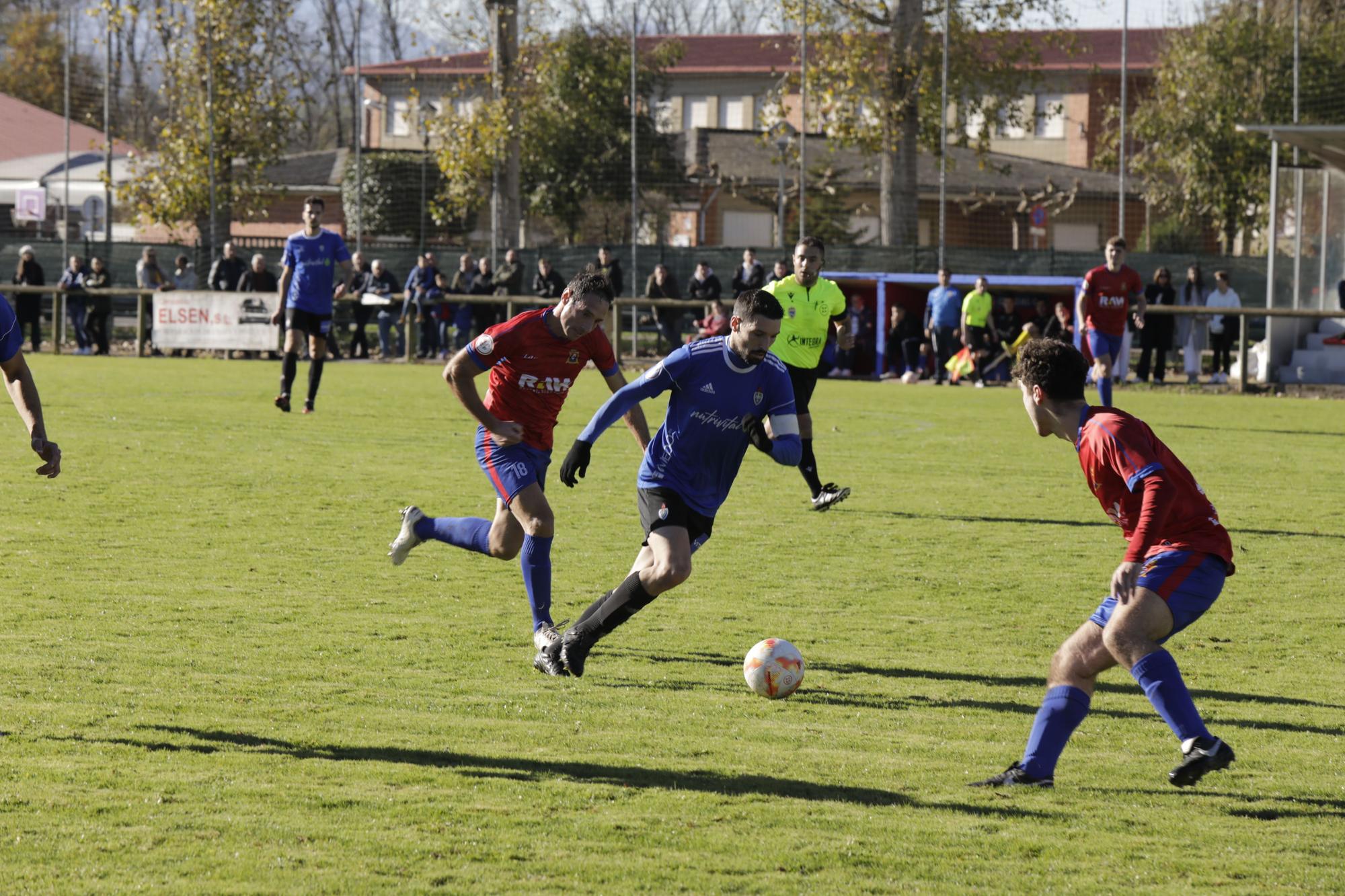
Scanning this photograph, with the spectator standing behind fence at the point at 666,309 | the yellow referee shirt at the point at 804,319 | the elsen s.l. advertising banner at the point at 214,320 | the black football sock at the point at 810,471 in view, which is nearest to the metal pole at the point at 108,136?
the elsen s.l. advertising banner at the point at 214,320

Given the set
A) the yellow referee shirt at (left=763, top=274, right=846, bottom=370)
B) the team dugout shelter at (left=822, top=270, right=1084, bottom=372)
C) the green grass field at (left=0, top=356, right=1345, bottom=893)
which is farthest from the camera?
the team dugout shelter at (left=822, top=270, right=1084, bottom=372)

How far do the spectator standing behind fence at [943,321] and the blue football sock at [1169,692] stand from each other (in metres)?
20.5

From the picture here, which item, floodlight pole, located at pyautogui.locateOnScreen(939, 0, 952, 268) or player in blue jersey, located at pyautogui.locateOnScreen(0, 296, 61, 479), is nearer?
player in blue jersey, located at pyautogui.locateOnScreen(0, 296, 61, 479)

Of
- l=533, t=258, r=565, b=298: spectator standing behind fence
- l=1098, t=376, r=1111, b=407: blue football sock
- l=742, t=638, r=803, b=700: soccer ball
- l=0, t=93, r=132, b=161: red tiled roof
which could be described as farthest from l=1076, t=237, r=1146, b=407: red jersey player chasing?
l=0, t=93, r=132, b=161: red tiled roof

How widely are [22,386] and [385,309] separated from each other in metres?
22.2

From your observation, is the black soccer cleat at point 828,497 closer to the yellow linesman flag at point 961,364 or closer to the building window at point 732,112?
the yellow linesman flag at point 961,364

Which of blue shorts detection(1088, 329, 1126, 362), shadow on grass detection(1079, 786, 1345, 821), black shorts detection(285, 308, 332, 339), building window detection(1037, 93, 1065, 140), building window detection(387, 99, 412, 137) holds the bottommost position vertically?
shadow on grass detection(1079, 786, 1345, 821)

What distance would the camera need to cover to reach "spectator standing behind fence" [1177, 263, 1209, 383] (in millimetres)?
25219

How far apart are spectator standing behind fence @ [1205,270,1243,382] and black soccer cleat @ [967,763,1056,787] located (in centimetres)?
2115

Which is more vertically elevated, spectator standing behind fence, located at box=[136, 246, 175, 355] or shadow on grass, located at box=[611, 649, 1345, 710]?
spectator standing behind fence, located at box=[136, 246, 175, 355]

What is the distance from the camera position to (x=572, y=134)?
140 ft

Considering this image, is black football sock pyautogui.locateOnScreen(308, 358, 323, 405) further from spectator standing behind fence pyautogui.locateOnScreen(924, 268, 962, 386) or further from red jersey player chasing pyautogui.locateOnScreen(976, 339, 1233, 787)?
red jersey player chasing pyautogui.locateOnScreen(976, 339, 1233, 787)

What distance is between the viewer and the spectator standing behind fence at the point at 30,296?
94.5ft

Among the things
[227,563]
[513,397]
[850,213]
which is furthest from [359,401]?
[850,213]
